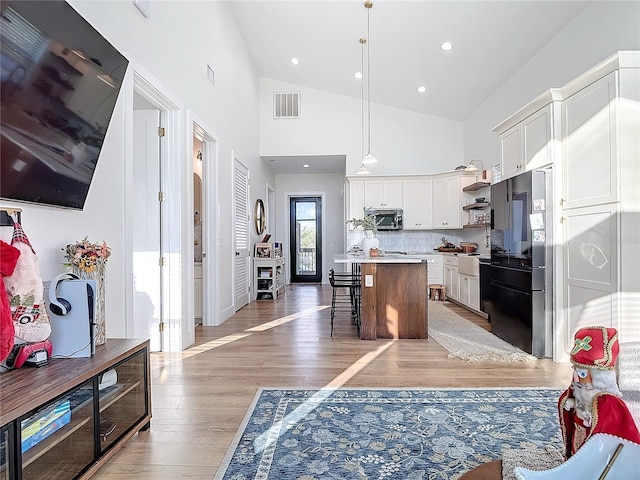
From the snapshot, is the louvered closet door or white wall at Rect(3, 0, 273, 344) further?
→ the louvered closet door

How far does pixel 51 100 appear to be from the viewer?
5.65 ft

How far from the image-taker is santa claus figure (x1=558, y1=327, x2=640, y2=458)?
104 cm

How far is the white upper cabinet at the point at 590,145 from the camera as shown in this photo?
2715 mm

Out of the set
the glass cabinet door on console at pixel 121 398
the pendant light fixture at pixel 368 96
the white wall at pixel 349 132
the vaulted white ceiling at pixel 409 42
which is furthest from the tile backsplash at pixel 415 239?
the glass cabinet door on console at pixel 121 398

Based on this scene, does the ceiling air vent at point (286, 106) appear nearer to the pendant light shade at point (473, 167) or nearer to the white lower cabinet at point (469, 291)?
the pendant light shade at point (473, 167)

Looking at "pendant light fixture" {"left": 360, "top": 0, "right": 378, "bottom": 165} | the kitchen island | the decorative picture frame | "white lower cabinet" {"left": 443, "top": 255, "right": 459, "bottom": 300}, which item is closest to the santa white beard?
the kitchen island

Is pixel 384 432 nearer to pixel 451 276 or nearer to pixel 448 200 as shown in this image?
pixel 451 276

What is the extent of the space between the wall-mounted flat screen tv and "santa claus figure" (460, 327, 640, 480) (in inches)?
82.1

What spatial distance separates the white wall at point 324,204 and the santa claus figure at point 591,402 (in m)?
8.13

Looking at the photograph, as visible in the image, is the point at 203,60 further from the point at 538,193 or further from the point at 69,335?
the point at 538,193

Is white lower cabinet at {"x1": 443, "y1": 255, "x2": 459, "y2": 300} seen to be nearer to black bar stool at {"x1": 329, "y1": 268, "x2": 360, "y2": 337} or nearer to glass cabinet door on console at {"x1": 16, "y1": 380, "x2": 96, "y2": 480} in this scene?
black bar stool at {"x1": 329, "y1": 268, "x2": 360, "y2": 337}

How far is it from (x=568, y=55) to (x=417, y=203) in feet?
11.9

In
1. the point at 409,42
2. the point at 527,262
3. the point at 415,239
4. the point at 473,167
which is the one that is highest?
the point at 409,42

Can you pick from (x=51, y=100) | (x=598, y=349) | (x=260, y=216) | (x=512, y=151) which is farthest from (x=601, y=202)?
(x=260, y=216)
